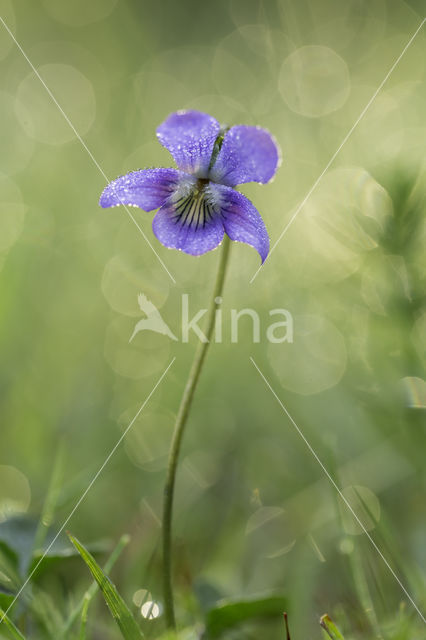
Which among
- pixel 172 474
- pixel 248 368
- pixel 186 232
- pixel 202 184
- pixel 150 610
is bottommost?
pixel 150 610

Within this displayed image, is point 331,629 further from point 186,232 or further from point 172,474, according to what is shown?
point 186,232

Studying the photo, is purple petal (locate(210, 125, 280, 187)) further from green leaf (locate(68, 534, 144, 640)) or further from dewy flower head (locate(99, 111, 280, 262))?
green leaf (locate(68, 534, 144, 640))

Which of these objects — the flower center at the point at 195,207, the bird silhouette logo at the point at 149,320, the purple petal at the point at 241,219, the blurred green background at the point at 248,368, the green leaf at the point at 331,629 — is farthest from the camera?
the bird silhouette logo at the point at 149,320

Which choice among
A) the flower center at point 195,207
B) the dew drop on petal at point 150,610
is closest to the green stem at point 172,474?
the dew drop on petal at point 150,610

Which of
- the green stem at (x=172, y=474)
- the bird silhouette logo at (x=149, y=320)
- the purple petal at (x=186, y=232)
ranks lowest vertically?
the green stem at (x=172, y=474)

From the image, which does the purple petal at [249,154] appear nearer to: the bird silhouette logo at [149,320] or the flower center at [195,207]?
the flower center at [195,207]

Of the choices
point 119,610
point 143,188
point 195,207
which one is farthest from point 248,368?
point 119,610

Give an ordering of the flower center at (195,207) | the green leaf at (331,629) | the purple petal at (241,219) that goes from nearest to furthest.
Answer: the green leaf at (331,629) < the purple petal at (241,219) < the flower center at (195,207)

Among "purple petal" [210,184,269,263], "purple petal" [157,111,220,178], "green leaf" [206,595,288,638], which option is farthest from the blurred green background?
"purple petal" [157,111,220,178]
